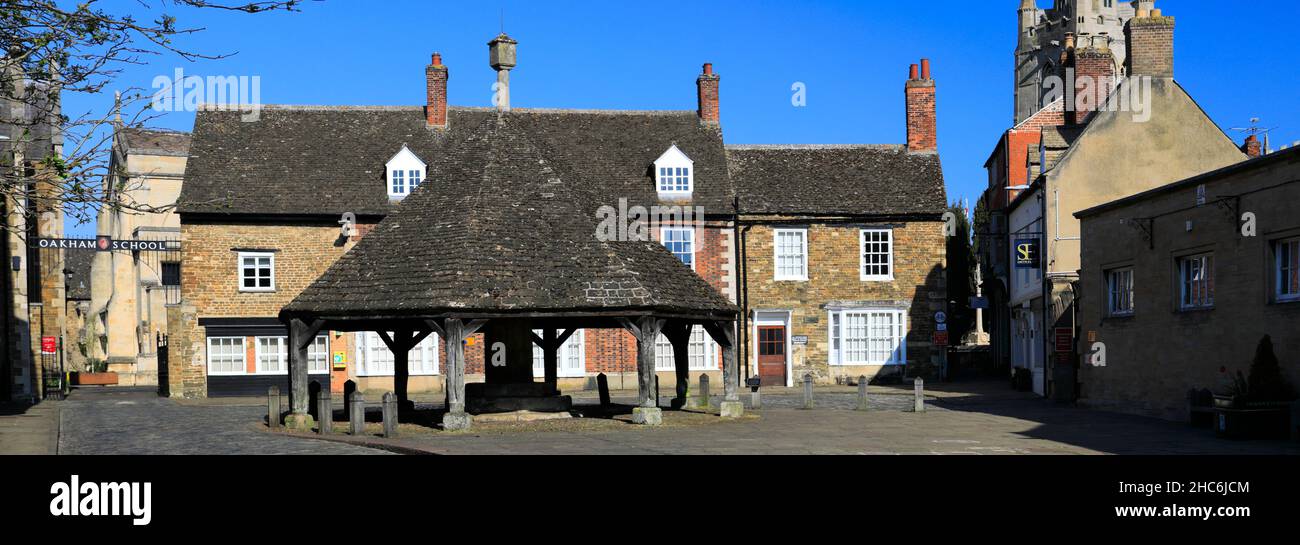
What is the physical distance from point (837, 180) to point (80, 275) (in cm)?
5674

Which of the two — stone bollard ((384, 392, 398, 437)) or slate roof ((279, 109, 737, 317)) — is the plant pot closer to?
slate roof ((279, 109, 737, 317))

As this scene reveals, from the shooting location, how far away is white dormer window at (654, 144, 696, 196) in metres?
42.1

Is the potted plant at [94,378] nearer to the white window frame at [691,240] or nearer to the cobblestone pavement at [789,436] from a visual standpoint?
the cobblestone pavement at [789,436]

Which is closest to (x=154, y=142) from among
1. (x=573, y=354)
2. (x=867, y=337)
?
(x=573, y=354)

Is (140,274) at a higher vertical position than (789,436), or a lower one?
higher

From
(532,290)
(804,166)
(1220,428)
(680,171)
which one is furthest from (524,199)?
(804,166)

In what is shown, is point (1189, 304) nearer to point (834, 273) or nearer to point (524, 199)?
point (524, 199)

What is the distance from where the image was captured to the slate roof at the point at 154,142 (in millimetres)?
58125

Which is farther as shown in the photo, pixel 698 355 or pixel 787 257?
pixel 698 355

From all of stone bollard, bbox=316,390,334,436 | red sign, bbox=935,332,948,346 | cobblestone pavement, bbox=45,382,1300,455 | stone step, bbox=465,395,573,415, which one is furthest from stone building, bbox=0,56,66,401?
red sign, bbox=935,332,948,346

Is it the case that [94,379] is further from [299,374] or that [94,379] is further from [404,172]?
[299,374]

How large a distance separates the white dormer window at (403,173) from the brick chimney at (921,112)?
16.2 meters

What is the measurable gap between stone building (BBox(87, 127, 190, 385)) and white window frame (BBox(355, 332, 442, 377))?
14.2 metres

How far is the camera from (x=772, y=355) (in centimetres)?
4203
